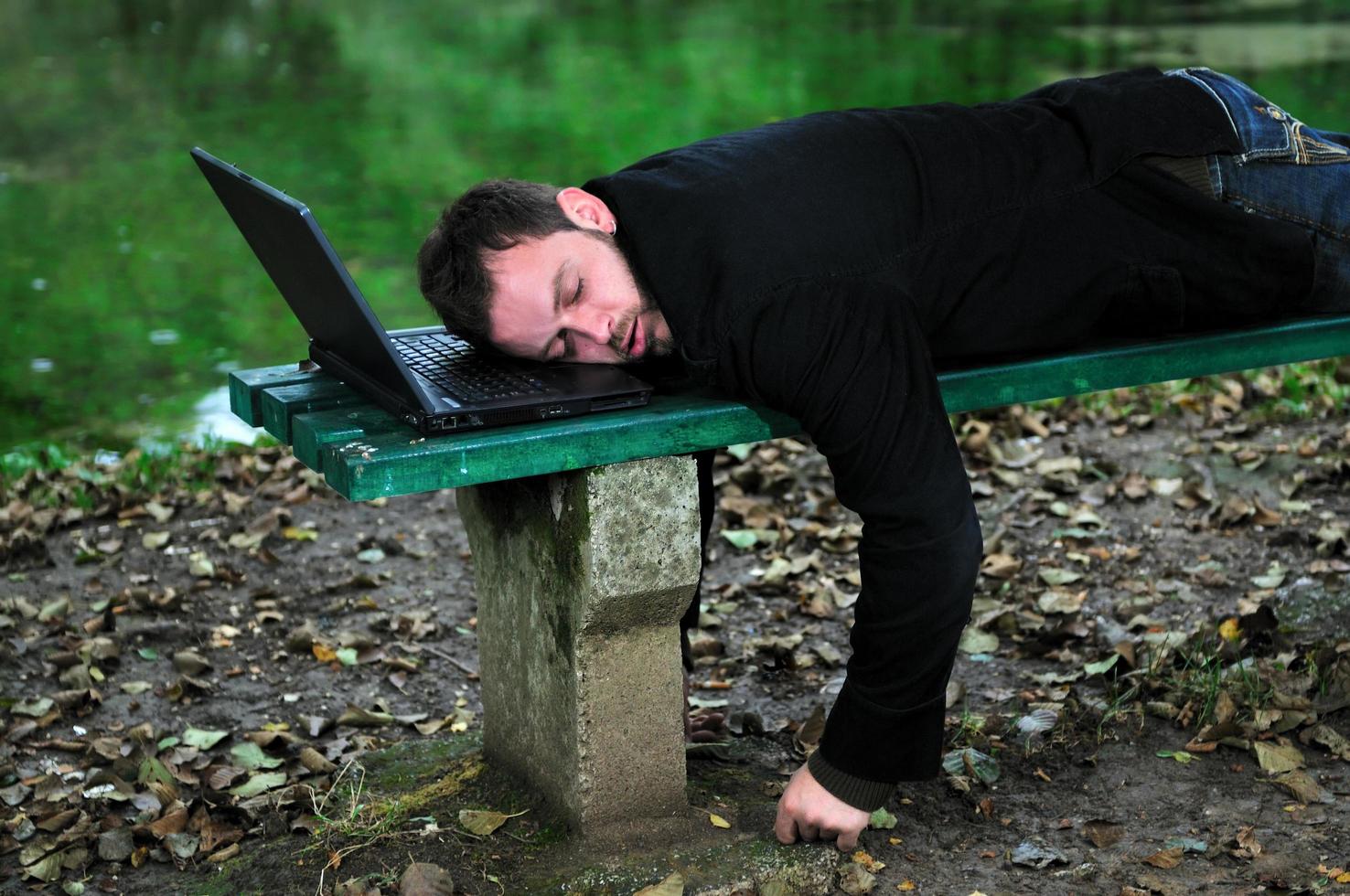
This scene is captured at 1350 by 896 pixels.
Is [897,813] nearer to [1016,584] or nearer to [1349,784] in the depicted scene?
[1349,784]

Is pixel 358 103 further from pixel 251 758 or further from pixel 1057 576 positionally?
pixel 251 758

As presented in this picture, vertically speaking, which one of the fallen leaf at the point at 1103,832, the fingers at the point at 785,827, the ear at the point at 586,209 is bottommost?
the fallen leaf at the point at 1103,832

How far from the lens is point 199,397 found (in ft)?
20.3

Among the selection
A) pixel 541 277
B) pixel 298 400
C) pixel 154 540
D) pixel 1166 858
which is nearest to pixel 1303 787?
pixel 1166 858

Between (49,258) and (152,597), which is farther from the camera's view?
(49,258)

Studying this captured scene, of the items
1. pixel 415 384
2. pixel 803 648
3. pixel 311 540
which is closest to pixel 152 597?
pixel 311 540

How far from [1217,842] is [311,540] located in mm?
2752

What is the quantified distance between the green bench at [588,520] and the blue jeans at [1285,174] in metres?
0.20

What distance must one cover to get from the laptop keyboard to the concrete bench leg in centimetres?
18

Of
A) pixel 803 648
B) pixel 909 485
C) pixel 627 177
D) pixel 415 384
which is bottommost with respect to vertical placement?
pixel 803 648

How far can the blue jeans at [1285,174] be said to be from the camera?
9.20ft

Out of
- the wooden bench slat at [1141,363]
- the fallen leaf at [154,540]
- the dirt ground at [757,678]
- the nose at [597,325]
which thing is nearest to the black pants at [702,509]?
the dirt ground at [757,678]

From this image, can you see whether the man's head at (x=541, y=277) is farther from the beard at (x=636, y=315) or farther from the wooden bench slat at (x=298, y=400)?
the wooden bench slat at (x=298, y=400)

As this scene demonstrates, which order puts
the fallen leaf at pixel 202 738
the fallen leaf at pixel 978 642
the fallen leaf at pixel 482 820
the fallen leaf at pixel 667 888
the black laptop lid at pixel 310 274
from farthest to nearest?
the fallen leaf at pixel 978 642 → the fallen leaf at pixel 202 738 → the fallen leaf at pixel 482 820 → the fallen leaf at pixel 667 888 → the black laptop lid at pixel 310 274
